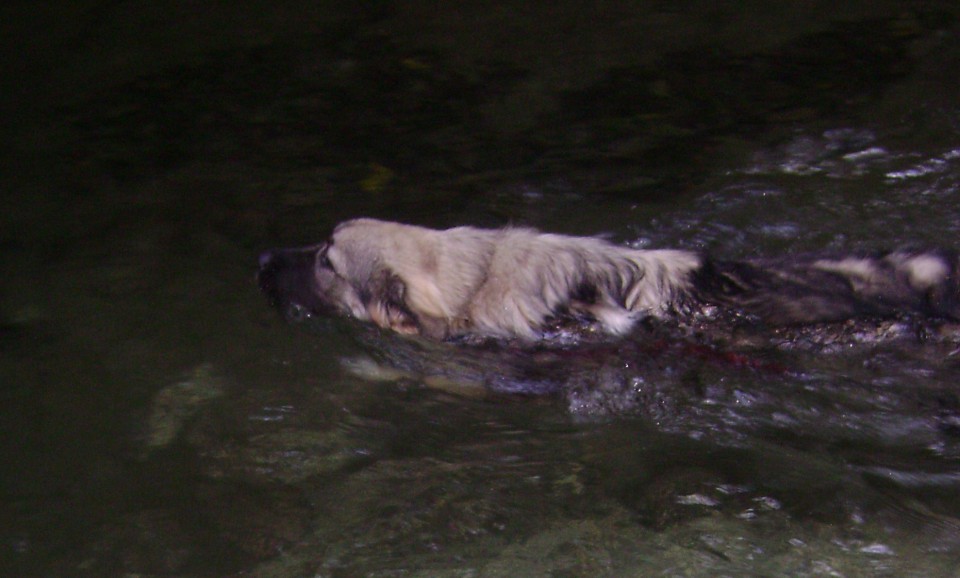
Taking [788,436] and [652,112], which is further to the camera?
[652,112]

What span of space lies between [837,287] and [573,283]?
3.93 feet

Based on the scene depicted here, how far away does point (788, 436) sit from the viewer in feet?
14.2

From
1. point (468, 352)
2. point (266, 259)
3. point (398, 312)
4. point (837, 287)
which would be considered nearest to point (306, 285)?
point (266, 259)

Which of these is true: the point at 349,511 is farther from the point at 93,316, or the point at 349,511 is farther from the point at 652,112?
the point at 652,112

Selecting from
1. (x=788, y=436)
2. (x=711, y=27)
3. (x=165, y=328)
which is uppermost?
(x=711, y=27)

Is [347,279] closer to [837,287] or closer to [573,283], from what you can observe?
[573,283]

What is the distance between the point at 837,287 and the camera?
4.52m

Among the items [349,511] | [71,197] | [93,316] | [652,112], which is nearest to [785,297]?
[349,511]

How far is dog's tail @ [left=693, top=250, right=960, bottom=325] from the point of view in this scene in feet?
14.4

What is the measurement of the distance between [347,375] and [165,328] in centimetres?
108

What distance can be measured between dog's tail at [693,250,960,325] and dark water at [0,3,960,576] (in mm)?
136

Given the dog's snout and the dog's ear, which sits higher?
the dog's snout

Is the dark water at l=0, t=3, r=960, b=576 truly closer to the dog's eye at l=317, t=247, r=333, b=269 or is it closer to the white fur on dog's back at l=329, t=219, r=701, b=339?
the white fur on dog's back at l=329, t=219, r=701, b=339

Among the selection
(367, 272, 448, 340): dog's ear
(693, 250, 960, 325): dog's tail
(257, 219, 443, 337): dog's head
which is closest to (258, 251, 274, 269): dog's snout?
(257, 219, 443, 337): dog's head
